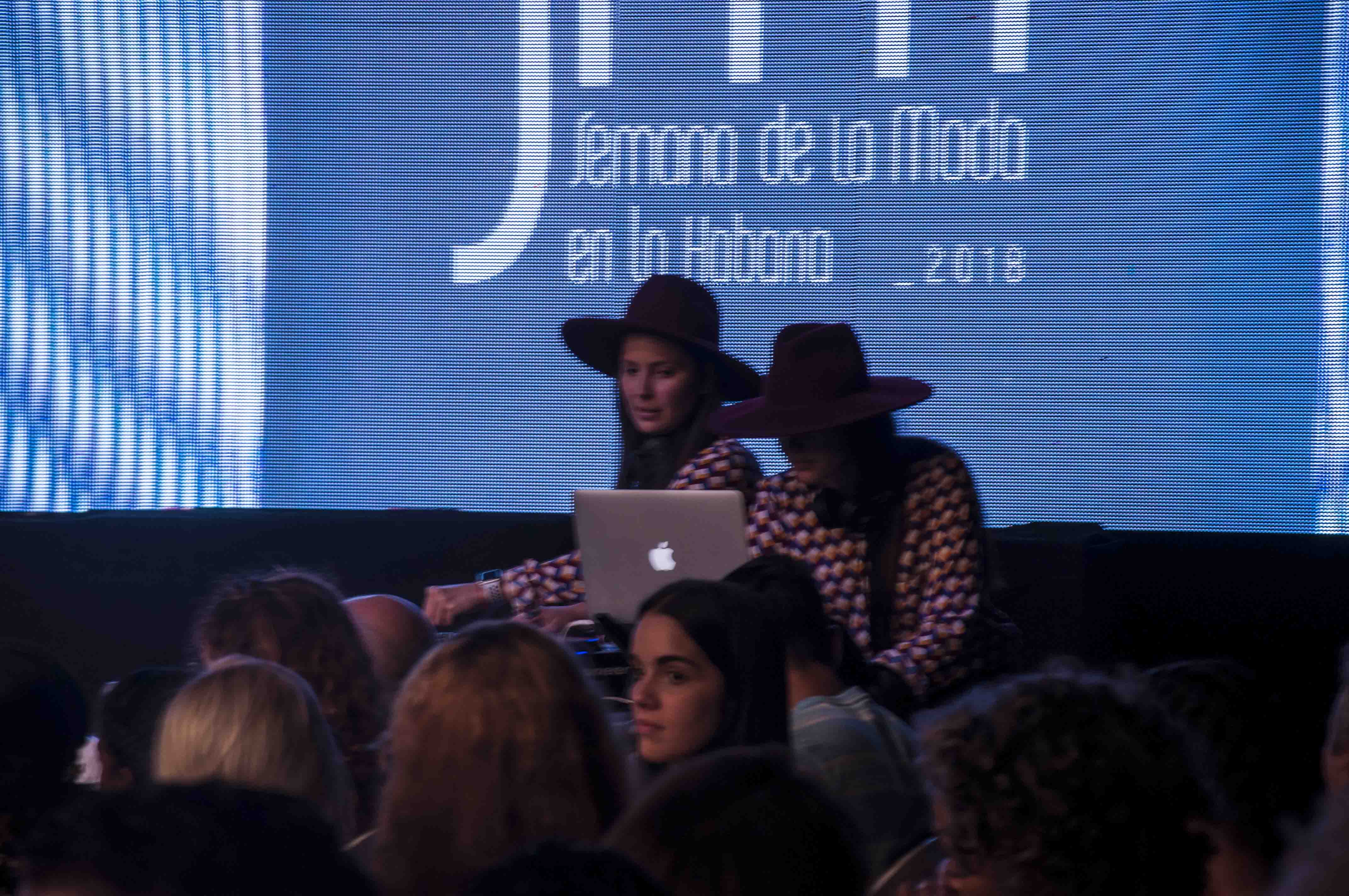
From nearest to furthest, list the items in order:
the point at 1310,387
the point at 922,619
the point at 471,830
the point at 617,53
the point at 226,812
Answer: the point at 226,812, the point at 471,830, the point at 922,619, the point at 1310,387, the point at 617,53

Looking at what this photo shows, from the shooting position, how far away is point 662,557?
3.06m

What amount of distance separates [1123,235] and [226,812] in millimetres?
4063

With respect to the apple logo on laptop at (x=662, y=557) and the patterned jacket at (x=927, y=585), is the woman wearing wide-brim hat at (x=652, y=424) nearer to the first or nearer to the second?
the apple logo on laptop at (x=662, y=557)

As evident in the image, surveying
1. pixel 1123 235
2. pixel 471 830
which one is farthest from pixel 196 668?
pixel 1123 235

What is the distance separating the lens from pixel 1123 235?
14.4 feet

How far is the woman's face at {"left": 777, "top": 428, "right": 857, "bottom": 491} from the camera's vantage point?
2.96 m

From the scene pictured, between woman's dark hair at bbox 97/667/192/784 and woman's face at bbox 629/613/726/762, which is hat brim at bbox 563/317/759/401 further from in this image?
woman's dark hair at bbox 97/667/192/784

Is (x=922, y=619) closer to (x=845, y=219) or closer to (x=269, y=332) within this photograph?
(x=845, y=219)

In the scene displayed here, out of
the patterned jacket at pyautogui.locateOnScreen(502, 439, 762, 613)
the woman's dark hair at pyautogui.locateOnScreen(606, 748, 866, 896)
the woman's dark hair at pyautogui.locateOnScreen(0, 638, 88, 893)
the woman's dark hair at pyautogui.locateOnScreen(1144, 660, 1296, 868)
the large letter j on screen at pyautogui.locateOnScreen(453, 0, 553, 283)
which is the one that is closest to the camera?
the woman's dark hair at pyautogui.locateOnScreen(606, 748, 866, 896)

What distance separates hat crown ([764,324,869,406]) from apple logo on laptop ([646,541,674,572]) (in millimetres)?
396

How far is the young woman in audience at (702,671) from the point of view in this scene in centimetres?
230

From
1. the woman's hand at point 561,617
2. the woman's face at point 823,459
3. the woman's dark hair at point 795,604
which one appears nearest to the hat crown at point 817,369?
the woman's face at point 823,459

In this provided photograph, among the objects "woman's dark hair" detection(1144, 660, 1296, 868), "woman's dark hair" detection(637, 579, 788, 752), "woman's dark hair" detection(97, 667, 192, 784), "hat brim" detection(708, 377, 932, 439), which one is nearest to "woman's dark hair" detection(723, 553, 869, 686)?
"woman's dark hair" detection(637, 579, 788, 752)

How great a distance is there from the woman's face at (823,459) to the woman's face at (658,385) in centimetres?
48
